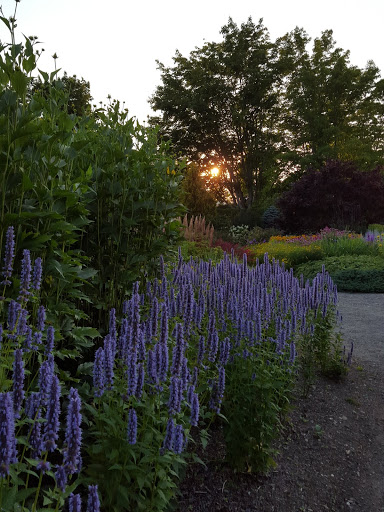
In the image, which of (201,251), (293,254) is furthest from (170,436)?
(293,254)

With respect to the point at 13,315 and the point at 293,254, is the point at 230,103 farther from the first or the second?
the point at 13,315

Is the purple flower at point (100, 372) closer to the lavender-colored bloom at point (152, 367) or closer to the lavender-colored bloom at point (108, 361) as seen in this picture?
the lavender-colored bloom at point (108, 361)

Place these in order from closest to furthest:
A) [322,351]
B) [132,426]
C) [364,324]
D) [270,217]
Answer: [132,426] → [322,351] → [364,324] → [270,217]

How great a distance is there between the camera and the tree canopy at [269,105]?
3117cm

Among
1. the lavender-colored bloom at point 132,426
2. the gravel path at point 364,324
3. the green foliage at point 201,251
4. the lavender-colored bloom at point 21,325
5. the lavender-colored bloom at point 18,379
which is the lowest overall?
the gravel path at point 364,324

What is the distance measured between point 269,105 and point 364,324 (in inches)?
1087

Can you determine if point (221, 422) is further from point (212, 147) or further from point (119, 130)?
point (212, 147)

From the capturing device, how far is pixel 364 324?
25.6 feet

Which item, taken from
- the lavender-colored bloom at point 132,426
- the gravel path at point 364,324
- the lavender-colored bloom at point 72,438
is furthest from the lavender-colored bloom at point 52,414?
the gravel path at point 364,324

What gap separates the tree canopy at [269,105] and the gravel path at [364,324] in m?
21.9

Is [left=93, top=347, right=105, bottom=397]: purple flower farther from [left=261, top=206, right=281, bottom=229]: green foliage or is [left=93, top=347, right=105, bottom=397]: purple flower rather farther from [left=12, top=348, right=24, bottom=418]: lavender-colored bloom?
[left=261, top=206, right=281, bottom=229]: green foliage

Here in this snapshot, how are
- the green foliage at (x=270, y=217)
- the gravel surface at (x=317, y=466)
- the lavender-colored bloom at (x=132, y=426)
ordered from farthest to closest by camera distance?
the green foliage at (x=270, y=217), the gravel surface at (x=317, y=466), the lavender-colored bloom at (x=132, y=426)

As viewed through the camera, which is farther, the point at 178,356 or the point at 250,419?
the point at 250,419

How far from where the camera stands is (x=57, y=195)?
8.68ft
